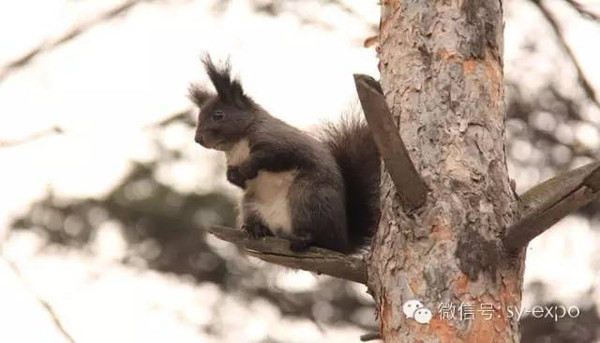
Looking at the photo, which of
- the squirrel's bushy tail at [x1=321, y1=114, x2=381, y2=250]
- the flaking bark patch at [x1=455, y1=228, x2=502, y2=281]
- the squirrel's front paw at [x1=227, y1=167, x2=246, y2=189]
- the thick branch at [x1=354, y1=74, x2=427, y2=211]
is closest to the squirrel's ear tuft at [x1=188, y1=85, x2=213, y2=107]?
the squirrel's front paw at [x1=227, y1=167, x2=246, y2=189]

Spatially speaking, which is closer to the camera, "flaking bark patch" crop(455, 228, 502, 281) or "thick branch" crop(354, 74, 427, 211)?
"thick branch" crop(354, 74, 427, 211)

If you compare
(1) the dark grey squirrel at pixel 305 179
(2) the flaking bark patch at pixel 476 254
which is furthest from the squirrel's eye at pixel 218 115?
(2) the flaking bark patch at pixel 476 254

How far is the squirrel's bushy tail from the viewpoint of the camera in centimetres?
233

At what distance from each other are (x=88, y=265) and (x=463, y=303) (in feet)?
6.80

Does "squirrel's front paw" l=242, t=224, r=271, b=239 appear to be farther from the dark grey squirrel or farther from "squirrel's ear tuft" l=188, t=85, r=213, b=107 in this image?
"squirrel's ear tuft" l=188, t=85, r=213, b=107

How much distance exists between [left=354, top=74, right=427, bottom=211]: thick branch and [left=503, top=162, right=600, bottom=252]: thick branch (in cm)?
18

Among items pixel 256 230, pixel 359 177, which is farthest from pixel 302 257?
pixel 359 177

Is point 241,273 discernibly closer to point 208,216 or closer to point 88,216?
point 208,216

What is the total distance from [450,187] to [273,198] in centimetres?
61

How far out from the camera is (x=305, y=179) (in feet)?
7.73

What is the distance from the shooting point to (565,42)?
11.8ft

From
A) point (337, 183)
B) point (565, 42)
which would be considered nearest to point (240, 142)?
point (337, 183)

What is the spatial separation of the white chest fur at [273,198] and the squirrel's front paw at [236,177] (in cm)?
2

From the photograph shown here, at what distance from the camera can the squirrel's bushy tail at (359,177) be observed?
7.65 feet
